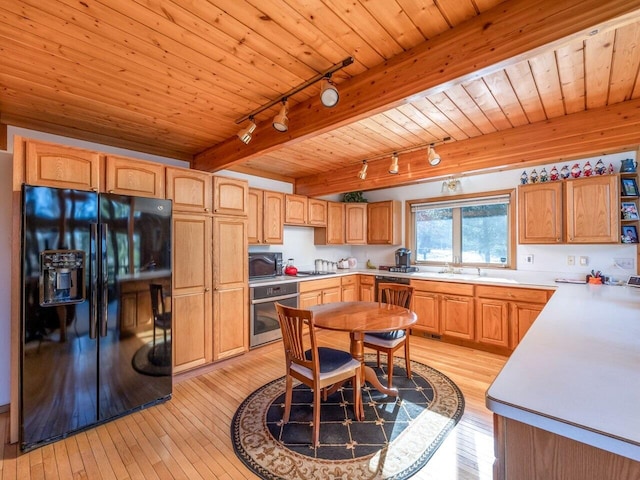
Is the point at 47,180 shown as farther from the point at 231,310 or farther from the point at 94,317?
the point at 231,310

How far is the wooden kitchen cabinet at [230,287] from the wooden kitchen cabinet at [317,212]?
5.01 feet

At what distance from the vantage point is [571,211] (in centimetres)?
323

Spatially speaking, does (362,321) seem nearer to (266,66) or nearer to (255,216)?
(266,66)

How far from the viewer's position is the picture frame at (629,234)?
9.86ft

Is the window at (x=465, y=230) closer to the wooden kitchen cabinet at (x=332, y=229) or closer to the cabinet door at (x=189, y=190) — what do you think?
the wooden kitchen cabinet at (x=332, y=229)

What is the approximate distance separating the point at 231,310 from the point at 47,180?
6.52ft

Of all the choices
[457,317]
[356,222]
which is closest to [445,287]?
[457,317]

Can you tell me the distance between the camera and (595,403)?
34.4 inches

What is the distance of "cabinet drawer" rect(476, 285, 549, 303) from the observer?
11.0ft

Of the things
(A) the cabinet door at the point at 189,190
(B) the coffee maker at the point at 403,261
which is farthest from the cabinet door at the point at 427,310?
(A) the cabinet door at the point at 189,190

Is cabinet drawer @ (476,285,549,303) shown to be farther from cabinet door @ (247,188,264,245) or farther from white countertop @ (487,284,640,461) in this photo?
cabinet door @ (247,188,264,245)

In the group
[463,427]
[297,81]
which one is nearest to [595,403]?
[463,427]

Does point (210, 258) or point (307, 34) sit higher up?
point (307, 34)

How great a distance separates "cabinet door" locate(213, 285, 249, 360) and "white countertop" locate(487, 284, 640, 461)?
277cm
